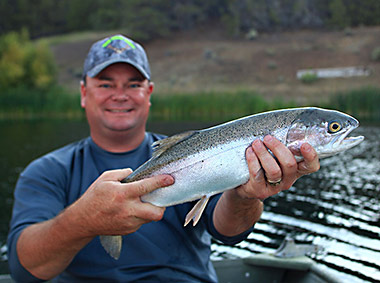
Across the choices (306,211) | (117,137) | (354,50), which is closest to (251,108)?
(306,211)

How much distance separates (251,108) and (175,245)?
21939 millimetres

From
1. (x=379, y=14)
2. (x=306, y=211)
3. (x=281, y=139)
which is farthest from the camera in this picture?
(x=379, y=14)

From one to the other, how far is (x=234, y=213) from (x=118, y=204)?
2.84 ft

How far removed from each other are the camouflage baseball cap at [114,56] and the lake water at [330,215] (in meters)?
2.48

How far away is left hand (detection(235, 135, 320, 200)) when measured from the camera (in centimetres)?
211

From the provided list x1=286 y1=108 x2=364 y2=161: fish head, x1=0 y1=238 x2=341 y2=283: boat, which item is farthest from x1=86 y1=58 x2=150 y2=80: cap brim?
x1=0 y1=238 x2=341 y2=283: boat

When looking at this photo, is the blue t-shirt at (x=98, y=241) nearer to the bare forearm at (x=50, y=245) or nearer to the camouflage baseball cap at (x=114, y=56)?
the bare forearm at (x=50, y=245)

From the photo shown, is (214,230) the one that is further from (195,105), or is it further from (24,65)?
(24,65)

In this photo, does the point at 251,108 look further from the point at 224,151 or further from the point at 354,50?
the point at 354,50

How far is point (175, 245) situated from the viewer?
2.88 metres

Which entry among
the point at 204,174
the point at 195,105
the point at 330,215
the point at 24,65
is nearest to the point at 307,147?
the point at 204,174

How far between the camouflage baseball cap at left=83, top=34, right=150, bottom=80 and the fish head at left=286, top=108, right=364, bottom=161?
4.88 feet

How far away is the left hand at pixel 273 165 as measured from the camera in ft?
6.91

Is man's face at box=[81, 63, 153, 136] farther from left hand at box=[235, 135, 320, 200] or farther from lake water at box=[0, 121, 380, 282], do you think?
lake water at box=[0, 121, 380, 282]
